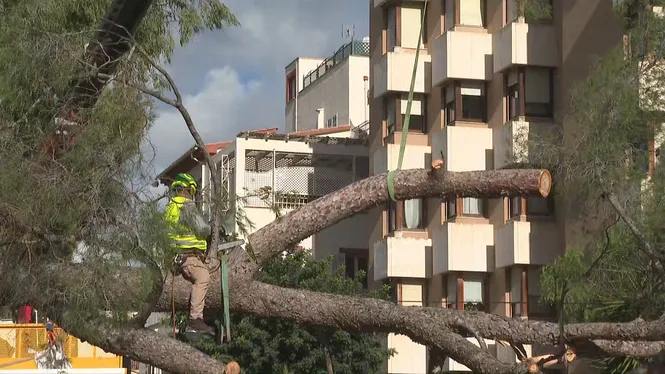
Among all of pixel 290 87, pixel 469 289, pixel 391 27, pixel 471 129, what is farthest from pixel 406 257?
pixel 290 87

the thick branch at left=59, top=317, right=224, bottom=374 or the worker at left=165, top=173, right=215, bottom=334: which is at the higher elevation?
the worker at left=165, top=173, right=215, bottom=334

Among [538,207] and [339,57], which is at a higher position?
[339,57]

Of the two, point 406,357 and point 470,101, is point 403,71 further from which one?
point 406,357

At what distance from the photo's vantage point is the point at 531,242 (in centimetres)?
2773

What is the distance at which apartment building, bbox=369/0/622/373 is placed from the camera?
27.7 metres

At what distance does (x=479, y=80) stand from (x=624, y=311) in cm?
1417

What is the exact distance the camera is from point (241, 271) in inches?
419

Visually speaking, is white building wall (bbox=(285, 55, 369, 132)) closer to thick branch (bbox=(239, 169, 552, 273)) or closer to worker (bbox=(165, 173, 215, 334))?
thick branch (bbox=(239, 169, 552, 273))

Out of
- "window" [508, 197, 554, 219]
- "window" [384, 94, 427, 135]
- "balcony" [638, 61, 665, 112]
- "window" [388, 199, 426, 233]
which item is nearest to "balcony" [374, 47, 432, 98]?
"window" [384, 94, 427, 135]

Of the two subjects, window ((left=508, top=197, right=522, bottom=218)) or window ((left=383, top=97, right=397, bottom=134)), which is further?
window ((left=383, top=97, right=397, bottom=134))

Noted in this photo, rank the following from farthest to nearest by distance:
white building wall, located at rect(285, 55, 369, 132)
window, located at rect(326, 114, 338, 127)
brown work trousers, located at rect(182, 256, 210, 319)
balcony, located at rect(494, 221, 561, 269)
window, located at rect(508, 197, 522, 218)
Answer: window, located at rect(326, 114, 338, 127) → white building wall, located at rect(285, 55, 369, 132) → window, located at rect(508, 197, 522, 218) → balcony, located at rect(494, 221, 561, 269) → brown work trousers, located at rect(182, 256, 210, 319)

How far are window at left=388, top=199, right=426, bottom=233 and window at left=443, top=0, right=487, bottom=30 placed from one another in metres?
4.41

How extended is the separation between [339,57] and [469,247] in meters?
16.7

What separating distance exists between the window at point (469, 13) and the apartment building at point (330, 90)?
9.63 m
